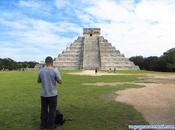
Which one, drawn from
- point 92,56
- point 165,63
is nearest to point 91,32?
point 92,56

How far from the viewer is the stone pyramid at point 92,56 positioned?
291 feet

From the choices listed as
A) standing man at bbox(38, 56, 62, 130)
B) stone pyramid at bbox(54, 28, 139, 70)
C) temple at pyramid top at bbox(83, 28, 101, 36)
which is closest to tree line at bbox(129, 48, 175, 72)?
stone pyramid at bbox(54, 28, 139, 70)

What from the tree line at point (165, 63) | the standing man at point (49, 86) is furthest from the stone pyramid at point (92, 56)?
the standing man at point (49, 86)

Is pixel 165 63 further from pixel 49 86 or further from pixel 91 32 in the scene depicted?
pixel 49 86

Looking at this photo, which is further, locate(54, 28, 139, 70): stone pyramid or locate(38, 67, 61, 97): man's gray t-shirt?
locate(54, 28, 139, 70): stone pyramid

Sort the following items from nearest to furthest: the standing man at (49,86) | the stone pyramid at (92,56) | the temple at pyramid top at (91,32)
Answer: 1. the standing man at (49,86)
2. the stone pyramid at (92,56)
3. the temple at pyramid top at (91,32)

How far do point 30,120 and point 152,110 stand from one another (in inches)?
175

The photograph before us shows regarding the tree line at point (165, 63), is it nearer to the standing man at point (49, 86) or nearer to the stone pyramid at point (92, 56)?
the stone pyramid at point (92, 56)

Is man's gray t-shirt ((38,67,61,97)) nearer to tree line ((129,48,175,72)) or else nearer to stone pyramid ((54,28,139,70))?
stone pyramid ((54,28,139,70))

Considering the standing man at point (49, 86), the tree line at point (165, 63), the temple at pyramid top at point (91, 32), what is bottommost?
the standing man at point (49, 86)

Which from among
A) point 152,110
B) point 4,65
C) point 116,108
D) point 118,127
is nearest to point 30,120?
point 118,127

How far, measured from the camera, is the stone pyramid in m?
88.7

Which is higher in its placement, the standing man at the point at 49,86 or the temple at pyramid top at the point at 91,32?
the temple at pyramid top at the point at 91,32

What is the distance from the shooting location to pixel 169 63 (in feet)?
281
